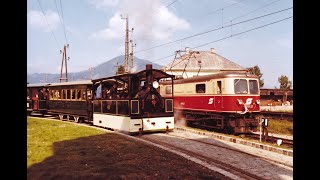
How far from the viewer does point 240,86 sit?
16.8 metres

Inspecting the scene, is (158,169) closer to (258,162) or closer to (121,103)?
(258,162)

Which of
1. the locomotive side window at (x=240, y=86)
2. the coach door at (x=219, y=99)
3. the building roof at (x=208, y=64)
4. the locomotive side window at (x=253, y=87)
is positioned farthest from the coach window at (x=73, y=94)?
the building roof at (x=208, y=64)

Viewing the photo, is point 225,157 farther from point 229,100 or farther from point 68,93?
point 68,93

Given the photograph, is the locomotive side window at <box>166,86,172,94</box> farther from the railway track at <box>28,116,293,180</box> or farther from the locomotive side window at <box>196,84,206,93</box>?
the railway track at <box>28,116,293,180</box>

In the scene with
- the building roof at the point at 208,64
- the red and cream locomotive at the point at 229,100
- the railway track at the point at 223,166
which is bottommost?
the railway track at the point at 223,166

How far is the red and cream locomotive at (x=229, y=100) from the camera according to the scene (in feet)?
54.3

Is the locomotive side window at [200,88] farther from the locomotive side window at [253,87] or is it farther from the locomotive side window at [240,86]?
the locomotive side window at [253,87]

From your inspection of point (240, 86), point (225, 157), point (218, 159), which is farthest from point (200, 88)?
point (218, 159)

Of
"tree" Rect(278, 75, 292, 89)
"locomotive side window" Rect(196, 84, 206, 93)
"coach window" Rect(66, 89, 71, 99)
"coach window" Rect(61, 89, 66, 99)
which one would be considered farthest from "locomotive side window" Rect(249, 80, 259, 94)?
"tree" Rect(278, 75, 292, 89)

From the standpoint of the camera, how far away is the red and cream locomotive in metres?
16.5

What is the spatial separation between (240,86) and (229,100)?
109cm
